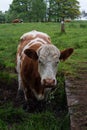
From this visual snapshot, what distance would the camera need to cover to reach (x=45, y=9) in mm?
70562

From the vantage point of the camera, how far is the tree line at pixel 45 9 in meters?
68.9

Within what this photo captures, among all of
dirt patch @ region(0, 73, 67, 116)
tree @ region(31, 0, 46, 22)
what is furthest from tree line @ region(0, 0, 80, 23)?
dirt patch @ region(0, 73, 67, 116)

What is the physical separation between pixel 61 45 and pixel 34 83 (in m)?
6.56

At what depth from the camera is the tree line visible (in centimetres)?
6891

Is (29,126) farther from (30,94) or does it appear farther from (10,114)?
(30,94)

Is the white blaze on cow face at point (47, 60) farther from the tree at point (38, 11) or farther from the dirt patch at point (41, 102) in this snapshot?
the tree at point (38, 11)

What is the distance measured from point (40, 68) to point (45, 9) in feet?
215

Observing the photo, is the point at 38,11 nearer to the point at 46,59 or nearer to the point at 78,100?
the point at 46,59

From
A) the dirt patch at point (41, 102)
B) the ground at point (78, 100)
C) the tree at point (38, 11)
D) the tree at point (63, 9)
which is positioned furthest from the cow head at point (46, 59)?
the tree at point (63, 9)

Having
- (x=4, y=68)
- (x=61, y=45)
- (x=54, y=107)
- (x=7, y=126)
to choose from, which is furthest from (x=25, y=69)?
(x=61, y=45)

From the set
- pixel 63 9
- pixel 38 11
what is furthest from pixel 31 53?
pixel 63 9

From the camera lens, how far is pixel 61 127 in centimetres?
509

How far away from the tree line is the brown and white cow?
204 ft

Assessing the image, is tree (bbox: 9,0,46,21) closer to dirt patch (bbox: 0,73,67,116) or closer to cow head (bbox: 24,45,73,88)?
dirt patch (bbox: 0,73,67,116)
